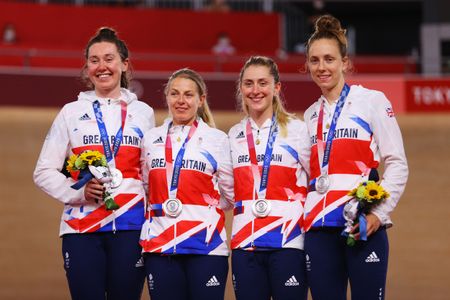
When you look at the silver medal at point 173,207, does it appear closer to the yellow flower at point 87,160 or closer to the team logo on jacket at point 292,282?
the yellow flower at point 87,160

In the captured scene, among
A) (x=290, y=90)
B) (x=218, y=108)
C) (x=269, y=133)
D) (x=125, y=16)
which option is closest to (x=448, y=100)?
(x=290, y=90)

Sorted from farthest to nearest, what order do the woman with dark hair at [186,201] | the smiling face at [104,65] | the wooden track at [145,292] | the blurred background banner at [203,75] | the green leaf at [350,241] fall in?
the blurred background banner at [203,75] → the wooden track at [145,292] → the smiling face at [104,65] → the woman with dark hair at [186,201] → the green leaf at [350,241]

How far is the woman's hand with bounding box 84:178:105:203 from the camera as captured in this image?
4.77 metres

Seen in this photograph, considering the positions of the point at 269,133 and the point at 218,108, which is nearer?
the point at 269,133

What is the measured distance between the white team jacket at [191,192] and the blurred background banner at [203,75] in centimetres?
359

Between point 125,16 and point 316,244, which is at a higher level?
point 125,16

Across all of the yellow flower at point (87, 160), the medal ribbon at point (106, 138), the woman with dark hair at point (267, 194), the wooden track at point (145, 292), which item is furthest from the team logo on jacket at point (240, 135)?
the wooden track at point (145, 292)

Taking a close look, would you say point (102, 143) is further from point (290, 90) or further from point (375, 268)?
point (290, 90)

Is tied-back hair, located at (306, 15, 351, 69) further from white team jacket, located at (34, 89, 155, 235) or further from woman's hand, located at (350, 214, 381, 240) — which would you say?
white team jacket, located at (34, 89, 155, 235)

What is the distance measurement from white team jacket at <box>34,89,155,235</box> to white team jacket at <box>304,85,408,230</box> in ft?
2.98

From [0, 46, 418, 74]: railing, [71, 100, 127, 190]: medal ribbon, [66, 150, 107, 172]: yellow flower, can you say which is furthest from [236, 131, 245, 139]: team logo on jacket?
[0, 46, 418, 74]: railing

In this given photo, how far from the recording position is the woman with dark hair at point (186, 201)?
475cm

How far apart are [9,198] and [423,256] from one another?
446 cm

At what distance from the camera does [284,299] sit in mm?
4688
